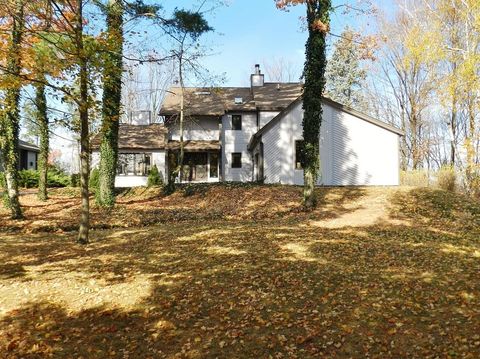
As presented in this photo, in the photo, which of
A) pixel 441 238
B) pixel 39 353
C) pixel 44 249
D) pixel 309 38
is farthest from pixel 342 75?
pixel 39 353

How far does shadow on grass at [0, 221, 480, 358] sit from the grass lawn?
0.03 metres

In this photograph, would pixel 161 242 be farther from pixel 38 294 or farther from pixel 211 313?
pixel 211 313

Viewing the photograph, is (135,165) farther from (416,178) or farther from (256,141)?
(416,178)

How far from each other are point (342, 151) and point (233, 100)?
475 inches

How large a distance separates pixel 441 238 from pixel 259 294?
23.2ft

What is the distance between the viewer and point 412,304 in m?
6.16

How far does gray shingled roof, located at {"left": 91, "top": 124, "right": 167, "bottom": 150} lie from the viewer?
1162 inches

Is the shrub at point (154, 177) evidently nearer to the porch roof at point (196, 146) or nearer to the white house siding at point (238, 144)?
the porch roof at point (196, 146)

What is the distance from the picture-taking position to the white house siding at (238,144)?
98.4 feet

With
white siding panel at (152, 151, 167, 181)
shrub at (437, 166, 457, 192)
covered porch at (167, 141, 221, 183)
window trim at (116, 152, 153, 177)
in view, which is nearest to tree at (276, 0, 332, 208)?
shrub at (437, 166, 457, 192)

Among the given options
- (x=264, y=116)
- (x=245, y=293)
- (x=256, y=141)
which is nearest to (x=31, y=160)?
(x=264, y=116)

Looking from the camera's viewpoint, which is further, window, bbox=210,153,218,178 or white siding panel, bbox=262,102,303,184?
window, bbox=210,153,218,178

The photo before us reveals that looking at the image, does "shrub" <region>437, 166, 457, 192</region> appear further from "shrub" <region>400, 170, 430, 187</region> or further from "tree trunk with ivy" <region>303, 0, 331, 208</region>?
"tree trunk with ivy" <region>303, 0, 331, 208</region>

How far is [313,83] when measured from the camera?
17.0 m
